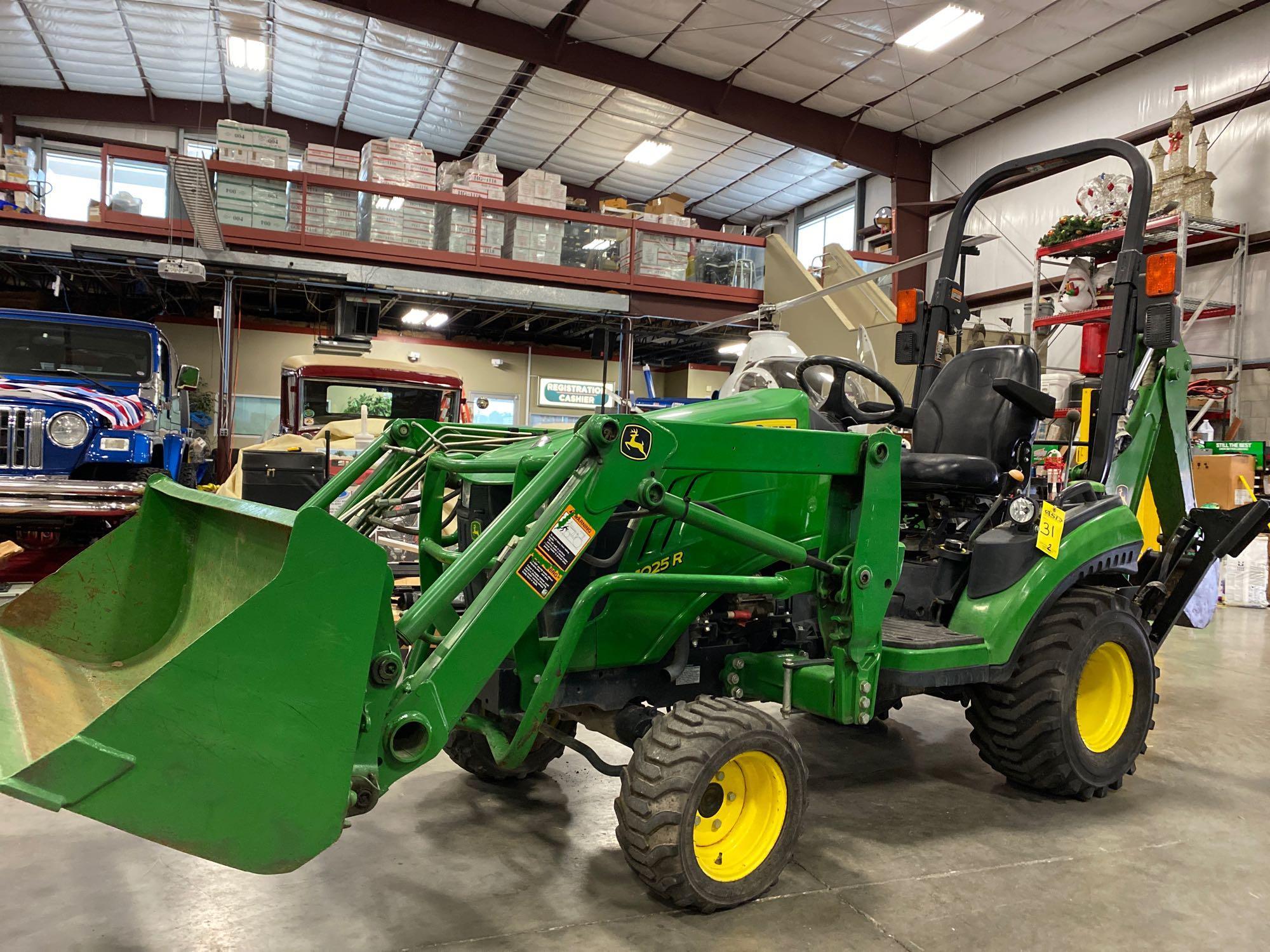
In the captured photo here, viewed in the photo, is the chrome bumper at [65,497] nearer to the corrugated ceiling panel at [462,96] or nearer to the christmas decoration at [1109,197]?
the christmas decoration at [1109,197]

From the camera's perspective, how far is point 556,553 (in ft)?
6.89

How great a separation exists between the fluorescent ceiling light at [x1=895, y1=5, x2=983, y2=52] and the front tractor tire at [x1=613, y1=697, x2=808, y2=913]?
1053 centimetres

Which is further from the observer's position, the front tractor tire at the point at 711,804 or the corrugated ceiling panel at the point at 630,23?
the corrugated ceiling panel at the point at 630,23

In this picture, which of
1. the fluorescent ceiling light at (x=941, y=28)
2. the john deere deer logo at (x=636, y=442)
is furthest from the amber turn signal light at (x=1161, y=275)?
the fluorescent ceiling light at (x=941, y=28)

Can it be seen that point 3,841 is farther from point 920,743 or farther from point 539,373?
point 539,373

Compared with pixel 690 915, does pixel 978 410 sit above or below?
above

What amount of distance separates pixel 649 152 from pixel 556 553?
15.1 m

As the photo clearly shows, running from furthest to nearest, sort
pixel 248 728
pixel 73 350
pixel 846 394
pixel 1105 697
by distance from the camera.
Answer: pixel 73 350
pixel 846 394
pixel 1105 697
pixel 248 728

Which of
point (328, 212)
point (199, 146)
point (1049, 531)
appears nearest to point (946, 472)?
point (1049, 531)

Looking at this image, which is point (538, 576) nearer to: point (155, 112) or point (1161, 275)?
point (1161, 275)

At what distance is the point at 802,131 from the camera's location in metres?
13.8

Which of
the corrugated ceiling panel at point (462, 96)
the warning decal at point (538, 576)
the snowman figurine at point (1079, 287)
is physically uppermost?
the corrugated ceiling panel at point (462, 96)

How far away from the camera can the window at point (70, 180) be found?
15.8 meters

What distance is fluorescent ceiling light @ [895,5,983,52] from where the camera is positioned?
34.8 feet
